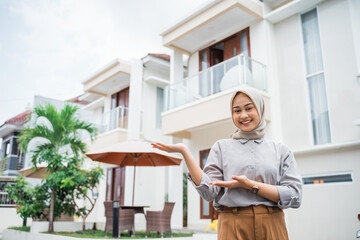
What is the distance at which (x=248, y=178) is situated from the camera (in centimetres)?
167

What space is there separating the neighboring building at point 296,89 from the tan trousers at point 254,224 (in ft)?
22.7

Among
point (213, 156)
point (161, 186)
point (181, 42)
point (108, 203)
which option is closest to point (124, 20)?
point (181, 42)

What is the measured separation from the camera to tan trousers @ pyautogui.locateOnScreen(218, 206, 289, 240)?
1570 millimetres

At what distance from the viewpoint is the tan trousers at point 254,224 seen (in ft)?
5.15

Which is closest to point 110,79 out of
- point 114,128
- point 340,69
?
point 114,128

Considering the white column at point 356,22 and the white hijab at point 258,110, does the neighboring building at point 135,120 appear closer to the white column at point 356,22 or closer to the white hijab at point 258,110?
the white column at point 356,22

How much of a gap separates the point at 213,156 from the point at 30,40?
19.2m

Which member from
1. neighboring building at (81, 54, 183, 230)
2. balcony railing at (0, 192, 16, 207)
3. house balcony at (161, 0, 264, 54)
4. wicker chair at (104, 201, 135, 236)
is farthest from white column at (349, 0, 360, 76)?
balcony railing at (0, 192, 16, 207)

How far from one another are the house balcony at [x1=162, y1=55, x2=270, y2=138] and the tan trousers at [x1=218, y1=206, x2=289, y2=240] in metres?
7.32

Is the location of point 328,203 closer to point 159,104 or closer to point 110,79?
point 159,104

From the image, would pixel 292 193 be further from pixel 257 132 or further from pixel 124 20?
pixel 124 20

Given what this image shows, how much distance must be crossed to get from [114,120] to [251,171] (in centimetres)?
1358

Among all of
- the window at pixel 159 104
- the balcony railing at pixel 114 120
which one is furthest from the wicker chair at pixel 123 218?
the window at pixel 159 104

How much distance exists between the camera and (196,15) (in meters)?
10.7
